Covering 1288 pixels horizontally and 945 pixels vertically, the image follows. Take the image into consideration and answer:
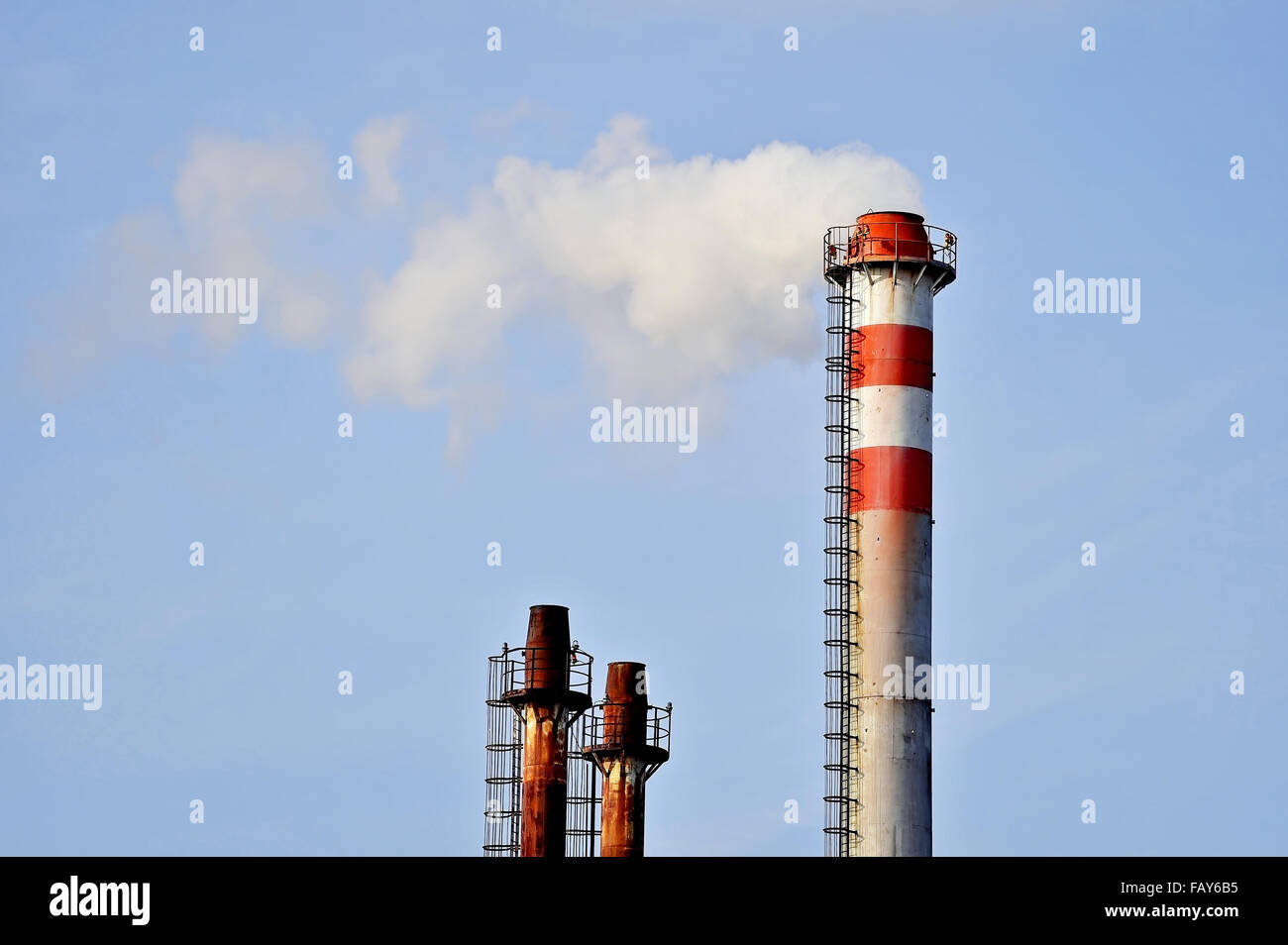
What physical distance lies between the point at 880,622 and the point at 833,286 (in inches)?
382

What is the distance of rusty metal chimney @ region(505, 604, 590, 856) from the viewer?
177ft

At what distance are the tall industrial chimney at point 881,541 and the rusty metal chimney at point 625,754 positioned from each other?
242 inches

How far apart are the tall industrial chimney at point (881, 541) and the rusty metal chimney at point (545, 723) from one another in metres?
9.55

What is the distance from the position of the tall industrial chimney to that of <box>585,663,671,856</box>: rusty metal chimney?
242 inches

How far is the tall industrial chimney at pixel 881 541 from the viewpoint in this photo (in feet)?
201

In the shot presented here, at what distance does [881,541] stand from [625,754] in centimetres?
958

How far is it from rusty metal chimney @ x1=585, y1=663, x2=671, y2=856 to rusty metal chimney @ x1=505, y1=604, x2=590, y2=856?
8.74 ft

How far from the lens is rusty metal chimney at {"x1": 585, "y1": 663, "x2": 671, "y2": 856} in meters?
57.2
